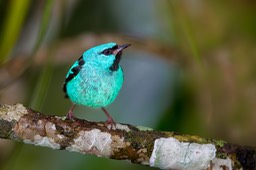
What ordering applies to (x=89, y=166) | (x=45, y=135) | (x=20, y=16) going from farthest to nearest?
1. (x=89, y=166)
2. (x=20, y=16)
3. (x=45, y=135)

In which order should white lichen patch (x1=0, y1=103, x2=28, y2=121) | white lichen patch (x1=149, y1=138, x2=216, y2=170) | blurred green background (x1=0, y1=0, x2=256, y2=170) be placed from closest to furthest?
white lichen patch (x1=0, y1=103, x2=28, y2=121), white lichen patch (x1=149, y1=138, x2=216, y2=170), blurred green background (x1=0, y1=0, x2=256, y2=170)

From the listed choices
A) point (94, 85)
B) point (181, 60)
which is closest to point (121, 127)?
point (94, 85)

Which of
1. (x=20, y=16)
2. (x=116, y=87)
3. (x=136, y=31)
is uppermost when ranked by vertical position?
(x=136, y=31)

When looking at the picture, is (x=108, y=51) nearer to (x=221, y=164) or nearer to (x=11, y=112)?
(x=11, y=112)

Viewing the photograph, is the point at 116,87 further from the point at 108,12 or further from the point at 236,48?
the point at 108,12

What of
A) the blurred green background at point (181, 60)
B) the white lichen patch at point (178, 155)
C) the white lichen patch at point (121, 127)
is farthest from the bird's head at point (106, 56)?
the blurred green background at point (181, 60)

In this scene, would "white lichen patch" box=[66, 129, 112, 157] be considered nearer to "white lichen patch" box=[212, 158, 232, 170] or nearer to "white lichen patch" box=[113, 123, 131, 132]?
"white lichen patch" box=[113, 123, 131, 132]

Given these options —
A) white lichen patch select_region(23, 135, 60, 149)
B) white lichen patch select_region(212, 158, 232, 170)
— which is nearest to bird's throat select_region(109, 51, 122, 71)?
white lichen patch select_region(23, 135, 60, 149)

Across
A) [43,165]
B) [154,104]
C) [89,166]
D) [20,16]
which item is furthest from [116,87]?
[154,104]

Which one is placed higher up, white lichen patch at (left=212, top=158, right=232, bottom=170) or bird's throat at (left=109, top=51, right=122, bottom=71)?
bird's throat at (left=109, top=51, right=122, bottom=71)
